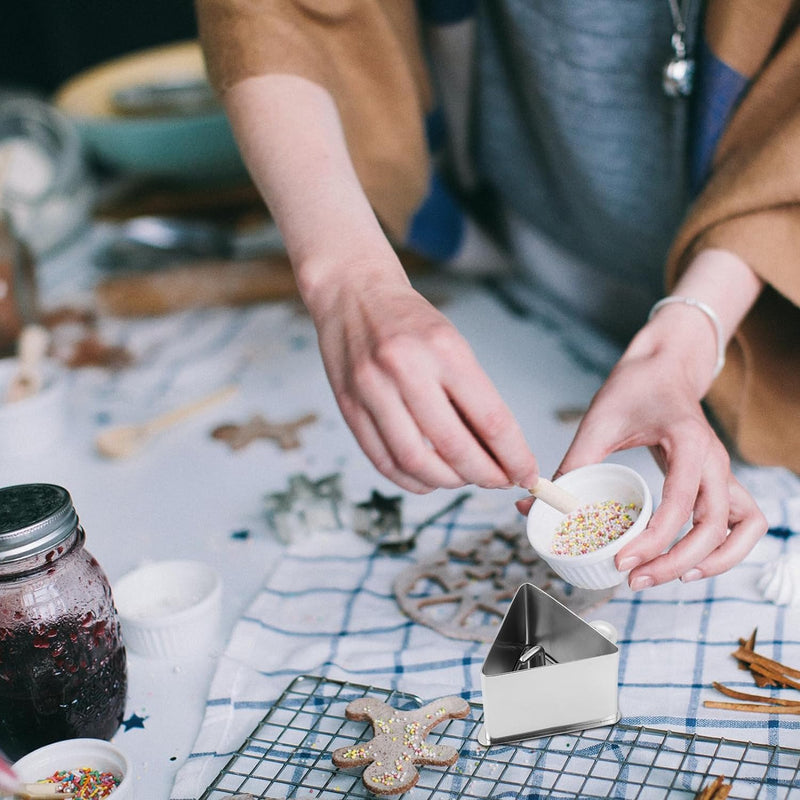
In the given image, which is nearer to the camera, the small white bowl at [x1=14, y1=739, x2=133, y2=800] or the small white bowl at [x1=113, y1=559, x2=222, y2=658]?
the small white bowl at [x1=14, y1=739, x2=133, y2=800]

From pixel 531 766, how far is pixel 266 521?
1.39 ft

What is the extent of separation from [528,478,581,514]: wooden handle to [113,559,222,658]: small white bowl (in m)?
0.28

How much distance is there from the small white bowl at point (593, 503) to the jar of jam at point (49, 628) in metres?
0.32

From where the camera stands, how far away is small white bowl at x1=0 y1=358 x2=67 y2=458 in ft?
3.51

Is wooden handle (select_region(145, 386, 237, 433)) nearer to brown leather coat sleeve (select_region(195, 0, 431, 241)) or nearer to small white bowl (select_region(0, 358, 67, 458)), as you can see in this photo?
small white bowl (select_region(0, 358, 67, 458))

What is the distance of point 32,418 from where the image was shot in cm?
108

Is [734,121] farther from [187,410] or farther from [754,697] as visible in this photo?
[187,410]

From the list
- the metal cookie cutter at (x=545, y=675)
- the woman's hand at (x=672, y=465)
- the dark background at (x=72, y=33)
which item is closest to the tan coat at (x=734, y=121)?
the woman's hand at (x=672, y=465)

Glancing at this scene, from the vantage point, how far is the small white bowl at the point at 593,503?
63 centimetres

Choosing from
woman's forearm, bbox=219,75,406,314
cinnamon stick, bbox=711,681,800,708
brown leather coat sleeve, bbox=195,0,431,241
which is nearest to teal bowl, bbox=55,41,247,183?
brown leather coat sleeve, bbox=195,0,431,241

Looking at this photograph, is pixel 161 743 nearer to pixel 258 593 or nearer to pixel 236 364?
pixel 258 593

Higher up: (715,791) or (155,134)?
(155,134)

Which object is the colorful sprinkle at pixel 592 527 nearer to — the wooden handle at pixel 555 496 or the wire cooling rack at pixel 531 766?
the wooden handle at pixel 555 496

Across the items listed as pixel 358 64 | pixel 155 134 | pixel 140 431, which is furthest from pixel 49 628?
pixel 155 134
